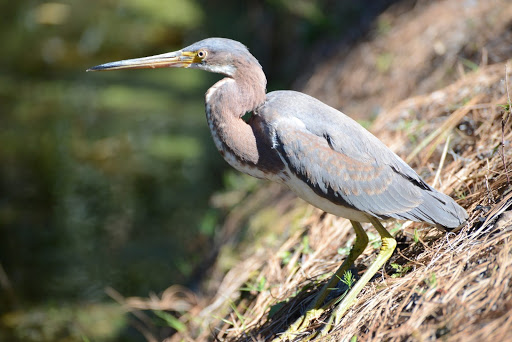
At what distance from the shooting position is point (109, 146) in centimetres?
920

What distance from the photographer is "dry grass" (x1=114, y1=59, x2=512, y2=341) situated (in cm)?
257

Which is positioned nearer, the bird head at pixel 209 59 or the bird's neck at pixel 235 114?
the bird's neck at pixel 235 114

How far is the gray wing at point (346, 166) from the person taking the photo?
10.6 feet

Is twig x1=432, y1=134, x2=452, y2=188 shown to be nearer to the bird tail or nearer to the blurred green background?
the bird tail

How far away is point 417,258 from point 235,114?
1.34m

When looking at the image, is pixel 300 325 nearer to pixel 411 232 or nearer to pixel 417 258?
pixel 417 258

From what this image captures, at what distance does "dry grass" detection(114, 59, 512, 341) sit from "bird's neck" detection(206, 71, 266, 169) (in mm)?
969

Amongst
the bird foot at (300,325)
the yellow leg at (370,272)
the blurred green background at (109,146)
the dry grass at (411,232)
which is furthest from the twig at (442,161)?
the blurred green background at (109,146)

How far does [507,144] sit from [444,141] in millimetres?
619

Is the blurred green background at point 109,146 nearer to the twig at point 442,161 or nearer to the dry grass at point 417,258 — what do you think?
the dry grass at point 417,258

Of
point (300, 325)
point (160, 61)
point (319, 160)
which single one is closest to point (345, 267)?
point (300, 325)

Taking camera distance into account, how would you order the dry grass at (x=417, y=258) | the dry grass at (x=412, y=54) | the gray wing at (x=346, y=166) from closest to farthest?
the dry grass at (x=417, y=258) → the gray wing at (x=346, y=166) → the dry grass at (x=412, y=54)

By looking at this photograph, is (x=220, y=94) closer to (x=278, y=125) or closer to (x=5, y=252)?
(x=278, y=125)

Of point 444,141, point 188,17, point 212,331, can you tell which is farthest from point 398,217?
point 188,17
